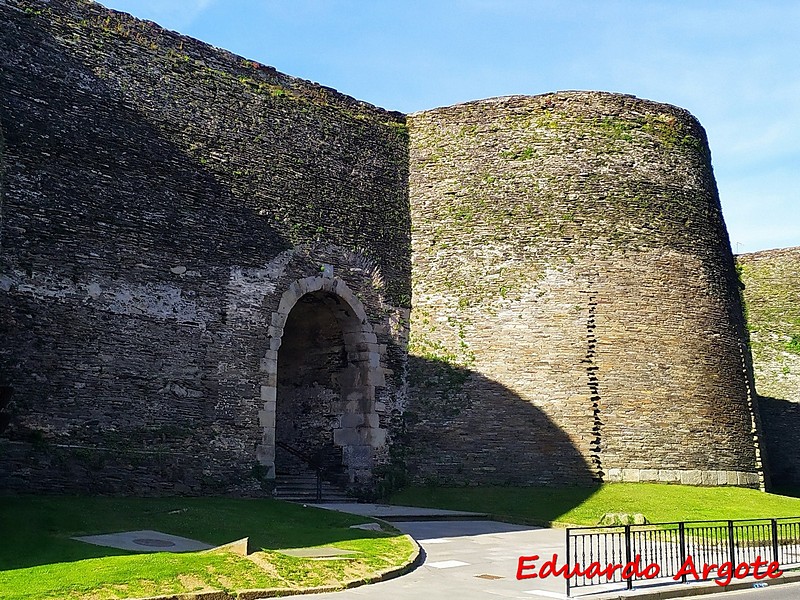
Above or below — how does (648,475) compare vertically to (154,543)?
above

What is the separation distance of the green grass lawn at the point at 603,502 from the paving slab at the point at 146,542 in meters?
7.57

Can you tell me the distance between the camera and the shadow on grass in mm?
10703

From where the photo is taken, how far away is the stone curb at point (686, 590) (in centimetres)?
991

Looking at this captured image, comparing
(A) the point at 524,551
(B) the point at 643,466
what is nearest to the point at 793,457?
(B) the point at 643,466

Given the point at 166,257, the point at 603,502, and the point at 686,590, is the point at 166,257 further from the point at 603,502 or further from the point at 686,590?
the point at 686,590

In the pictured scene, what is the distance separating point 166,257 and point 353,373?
5492 millimetres

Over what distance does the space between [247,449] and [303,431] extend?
3566 mm

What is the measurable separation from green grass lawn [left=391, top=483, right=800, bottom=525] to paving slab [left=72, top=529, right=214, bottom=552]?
7.57 metres

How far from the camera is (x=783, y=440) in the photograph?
87.8ft

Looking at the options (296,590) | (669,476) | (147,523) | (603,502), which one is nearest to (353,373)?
(603,502)

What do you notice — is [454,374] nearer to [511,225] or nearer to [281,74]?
[511,225]

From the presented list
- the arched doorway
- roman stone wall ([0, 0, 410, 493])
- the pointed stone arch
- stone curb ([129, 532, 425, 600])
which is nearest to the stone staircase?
the arched doorway

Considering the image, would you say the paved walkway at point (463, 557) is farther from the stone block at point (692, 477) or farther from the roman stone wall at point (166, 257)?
the stone block at point (692, 477)

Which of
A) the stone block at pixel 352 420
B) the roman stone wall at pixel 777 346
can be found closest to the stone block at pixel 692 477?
the roman stone wall at pixel 777 346
